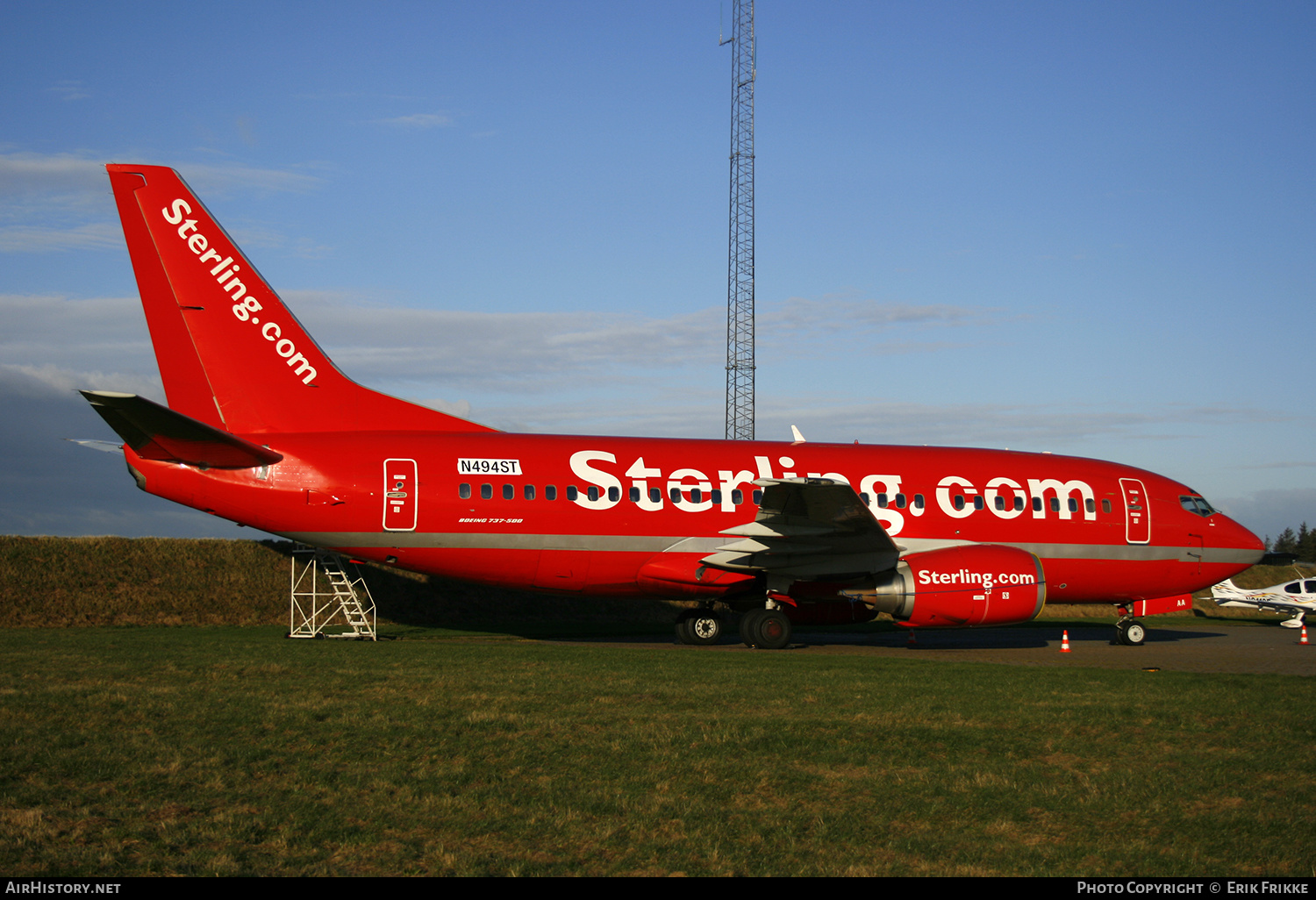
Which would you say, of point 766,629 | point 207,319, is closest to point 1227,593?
point 766,629

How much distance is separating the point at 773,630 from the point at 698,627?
6.63ft

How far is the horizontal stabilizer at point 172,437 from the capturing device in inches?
561

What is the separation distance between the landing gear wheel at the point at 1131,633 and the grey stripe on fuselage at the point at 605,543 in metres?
1.49

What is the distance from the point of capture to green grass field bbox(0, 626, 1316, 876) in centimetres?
555

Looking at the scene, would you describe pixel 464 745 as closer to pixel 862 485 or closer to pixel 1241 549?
pixel 862 485

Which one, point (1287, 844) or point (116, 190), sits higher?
point (116, 190)

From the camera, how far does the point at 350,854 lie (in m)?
5.46

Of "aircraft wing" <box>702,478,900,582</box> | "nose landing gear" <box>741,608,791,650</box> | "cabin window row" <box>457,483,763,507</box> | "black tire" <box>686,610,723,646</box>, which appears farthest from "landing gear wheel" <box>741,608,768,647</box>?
"cabin window row" <box>457,483,763,507</box>

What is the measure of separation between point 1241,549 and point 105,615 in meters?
25.8

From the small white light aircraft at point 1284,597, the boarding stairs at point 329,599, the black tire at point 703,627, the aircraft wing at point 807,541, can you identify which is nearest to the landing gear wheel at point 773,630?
the aircraft wing at point 807,541

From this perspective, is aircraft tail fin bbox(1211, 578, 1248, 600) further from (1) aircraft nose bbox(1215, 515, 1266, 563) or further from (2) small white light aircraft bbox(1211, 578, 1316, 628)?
(1) aircraft nose bbox(1215, 515, 1266, 563)

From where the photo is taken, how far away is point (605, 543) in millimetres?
18156

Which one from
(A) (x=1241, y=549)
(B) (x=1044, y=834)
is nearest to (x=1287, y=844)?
(B) (x=1044, y=834)

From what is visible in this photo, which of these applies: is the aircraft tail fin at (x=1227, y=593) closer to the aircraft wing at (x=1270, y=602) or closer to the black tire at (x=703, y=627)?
the aircraft wing at (x=1270, y=602)
